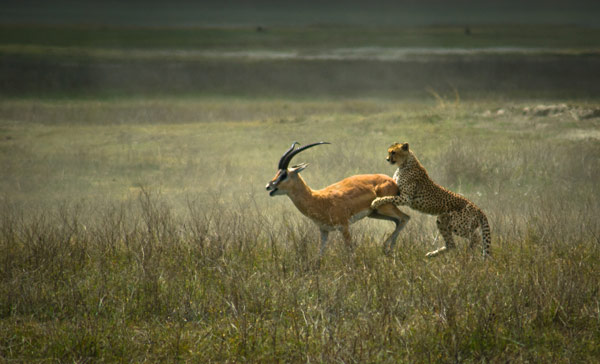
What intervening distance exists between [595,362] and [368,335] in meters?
1.68

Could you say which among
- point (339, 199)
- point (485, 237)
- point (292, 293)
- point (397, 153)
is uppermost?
point (397, 153)

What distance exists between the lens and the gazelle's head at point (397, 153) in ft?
23.7

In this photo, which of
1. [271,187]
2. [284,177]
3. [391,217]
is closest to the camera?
[271,187]

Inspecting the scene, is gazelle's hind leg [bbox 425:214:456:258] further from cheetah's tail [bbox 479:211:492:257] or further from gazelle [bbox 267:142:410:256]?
gazelle [bbox 267:142:410:256]

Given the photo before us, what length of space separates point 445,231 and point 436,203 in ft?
1.07

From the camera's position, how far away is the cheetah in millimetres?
7203

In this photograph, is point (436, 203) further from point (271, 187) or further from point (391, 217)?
point (271, 187)

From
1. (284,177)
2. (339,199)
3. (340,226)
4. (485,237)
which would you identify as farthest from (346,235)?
(485,237)

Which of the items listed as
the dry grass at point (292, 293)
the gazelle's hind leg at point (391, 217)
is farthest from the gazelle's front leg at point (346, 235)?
the gazelle's hind leg at point (391, 217)

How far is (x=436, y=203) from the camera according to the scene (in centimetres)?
727

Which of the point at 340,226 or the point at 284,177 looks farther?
the point at 340,226

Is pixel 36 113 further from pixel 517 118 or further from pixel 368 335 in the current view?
pixel 368 335

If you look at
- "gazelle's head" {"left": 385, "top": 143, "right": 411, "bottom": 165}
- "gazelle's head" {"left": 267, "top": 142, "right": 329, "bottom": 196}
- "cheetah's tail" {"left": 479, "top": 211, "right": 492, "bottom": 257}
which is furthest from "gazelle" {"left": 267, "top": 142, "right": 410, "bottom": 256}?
"cheetah's tail" {"left": 479, "top": 211, "right": 492, "bottom": 257}

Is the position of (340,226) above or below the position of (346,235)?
above
